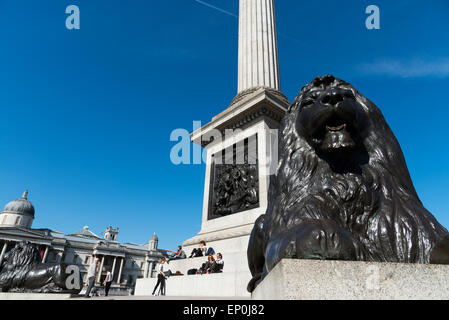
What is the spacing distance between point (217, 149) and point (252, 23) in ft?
20.3

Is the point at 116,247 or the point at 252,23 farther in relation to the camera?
the point at 116,247

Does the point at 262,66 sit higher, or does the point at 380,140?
the point at 262,66

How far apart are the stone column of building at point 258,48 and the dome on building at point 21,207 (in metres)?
75.4

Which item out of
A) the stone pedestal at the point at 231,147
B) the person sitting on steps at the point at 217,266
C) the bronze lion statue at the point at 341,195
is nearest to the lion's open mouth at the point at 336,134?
the bronze lion statue at the point at 341,195

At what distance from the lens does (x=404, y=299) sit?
116 centimetres

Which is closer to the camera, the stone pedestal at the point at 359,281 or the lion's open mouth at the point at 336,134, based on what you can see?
the stone pedestal at the point at 359,281

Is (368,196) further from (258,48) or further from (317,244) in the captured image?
(258,48)

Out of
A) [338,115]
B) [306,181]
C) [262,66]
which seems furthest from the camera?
[262,66]

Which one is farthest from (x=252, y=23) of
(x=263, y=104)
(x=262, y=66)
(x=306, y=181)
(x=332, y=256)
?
(x=332, y=256)

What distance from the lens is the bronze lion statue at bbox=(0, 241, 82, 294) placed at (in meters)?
7.29

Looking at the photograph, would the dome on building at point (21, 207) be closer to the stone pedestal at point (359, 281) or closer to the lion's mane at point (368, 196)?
the lion's mane at point (368, 196)

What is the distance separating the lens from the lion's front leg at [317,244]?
1.42 metres

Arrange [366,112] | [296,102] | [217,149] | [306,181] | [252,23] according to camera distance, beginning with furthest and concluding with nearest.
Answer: [252,23]
[217,149]
[296,102]
[366,112]
[306,181]
